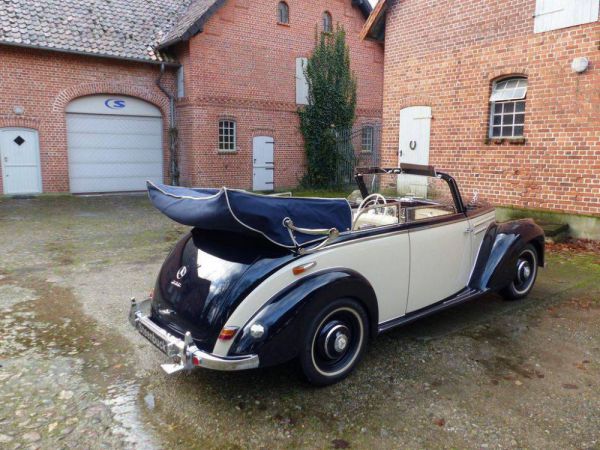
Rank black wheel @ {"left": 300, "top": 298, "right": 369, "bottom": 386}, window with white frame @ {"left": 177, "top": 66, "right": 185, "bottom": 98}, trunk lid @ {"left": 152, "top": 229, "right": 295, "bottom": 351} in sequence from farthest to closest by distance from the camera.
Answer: window with white frame @ {"left": 177, "top": 66, "right": 185, "bottom": 98}, black wheel @ {"left": 300, "top": 298, "right": 369, "bottom": 386}, trunk lid @ {"left": 152, "top": 229, "right": 295, "bottom": 351}

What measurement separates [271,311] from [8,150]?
14104mm

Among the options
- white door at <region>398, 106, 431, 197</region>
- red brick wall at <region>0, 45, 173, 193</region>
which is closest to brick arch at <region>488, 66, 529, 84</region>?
white door at <region>398, 106, 431, 197</region>

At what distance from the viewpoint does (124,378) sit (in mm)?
3725

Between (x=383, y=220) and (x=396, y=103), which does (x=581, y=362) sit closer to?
(x=383, y=220)

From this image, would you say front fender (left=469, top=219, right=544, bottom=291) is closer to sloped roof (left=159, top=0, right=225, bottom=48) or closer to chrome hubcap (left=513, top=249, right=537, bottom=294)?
chrome hubcap (left=513, top=249, right=537, bottom=294)

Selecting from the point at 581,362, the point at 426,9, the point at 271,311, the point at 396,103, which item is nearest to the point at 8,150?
the point at 396,103

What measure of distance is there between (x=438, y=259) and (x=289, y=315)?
1756 mm

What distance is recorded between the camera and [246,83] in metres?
17.1

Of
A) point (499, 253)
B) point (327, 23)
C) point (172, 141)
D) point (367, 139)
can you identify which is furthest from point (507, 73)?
point (367, 139)

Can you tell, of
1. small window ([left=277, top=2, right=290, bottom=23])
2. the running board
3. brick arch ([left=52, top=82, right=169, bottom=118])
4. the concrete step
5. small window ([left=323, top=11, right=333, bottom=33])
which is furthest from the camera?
small window ([left=323, top=11, right=333, bottom=33])

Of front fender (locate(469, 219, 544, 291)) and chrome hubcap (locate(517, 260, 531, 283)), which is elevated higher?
front fender (locate(469, 219, 544, 291))

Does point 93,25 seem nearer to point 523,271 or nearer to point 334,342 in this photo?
point 523,271

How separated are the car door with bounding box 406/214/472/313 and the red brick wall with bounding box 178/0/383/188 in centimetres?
1280

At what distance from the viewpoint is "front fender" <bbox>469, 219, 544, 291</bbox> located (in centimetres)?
489
